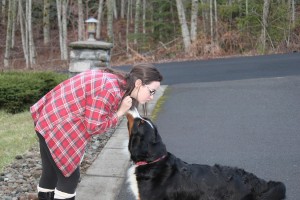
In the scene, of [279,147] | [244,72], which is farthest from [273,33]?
[279,147]

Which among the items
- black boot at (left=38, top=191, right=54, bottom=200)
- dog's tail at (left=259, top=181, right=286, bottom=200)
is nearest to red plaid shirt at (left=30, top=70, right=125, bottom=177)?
black boot at (left=38, top=191, right=54, bottom=200)

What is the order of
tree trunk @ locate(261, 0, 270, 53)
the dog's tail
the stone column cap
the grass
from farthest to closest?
tree trunk @ locate(261, 0, 270, 53), the stone column cap, the grass, the dog's tail

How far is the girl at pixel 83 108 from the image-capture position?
9.07ft

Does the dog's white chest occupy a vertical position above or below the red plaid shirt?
below

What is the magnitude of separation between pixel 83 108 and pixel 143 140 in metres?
0.52

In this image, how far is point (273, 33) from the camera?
58.5 feet

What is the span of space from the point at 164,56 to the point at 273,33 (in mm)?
5277

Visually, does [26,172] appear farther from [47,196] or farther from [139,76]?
[139,76]

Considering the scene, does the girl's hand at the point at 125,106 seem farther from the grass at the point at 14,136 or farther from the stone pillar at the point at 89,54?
the stone pillar at the point at 89,54

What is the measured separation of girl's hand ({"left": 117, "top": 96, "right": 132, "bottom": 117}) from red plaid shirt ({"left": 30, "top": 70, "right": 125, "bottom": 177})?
32 millimetres

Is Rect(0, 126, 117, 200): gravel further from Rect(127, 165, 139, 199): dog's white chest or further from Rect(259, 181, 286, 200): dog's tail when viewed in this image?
Rect(259, 181, 286, 200): dog's tail

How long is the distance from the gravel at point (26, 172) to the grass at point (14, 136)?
14cm

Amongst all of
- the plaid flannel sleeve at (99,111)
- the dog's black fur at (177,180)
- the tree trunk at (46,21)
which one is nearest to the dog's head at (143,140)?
the dog's black fur at (177,180)

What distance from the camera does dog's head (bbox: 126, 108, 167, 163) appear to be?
2943 mm
